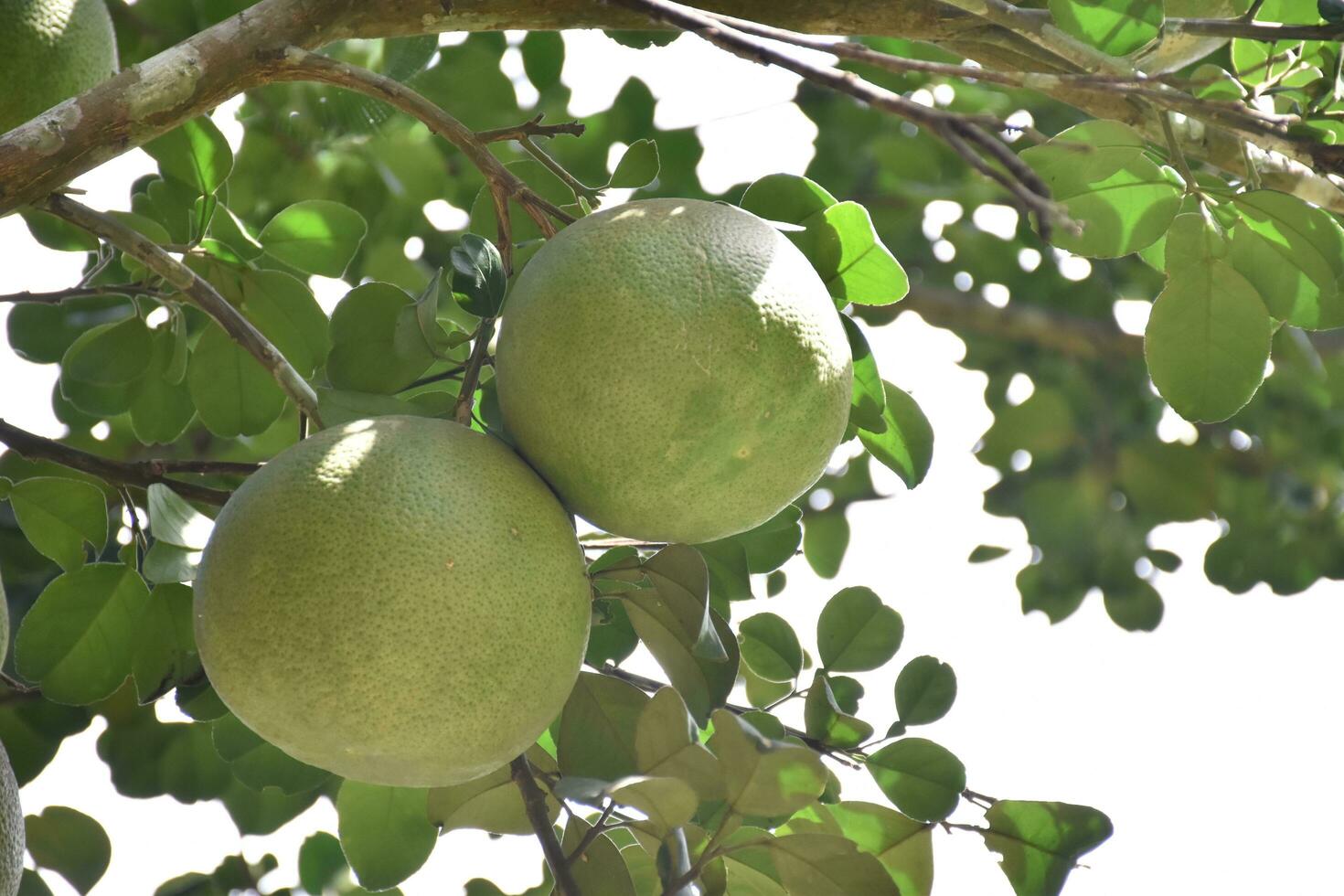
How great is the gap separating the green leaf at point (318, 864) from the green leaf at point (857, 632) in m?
0.93

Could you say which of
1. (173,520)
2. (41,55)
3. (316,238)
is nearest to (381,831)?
(173,520)

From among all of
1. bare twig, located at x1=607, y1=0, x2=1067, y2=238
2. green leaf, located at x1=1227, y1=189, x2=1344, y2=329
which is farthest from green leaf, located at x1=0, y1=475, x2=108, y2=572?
green leaf, located at x1=1227, y1=189, x2=1344, y2=329

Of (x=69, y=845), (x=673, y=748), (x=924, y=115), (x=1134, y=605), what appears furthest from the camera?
(x=1134, y=605)

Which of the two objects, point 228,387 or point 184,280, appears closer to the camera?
point 184,280

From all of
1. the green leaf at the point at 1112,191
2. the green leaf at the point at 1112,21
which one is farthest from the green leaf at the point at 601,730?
the green leaf at the point at 1112,21

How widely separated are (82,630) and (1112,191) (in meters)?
1.24

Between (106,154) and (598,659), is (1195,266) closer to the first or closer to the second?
(598,659)

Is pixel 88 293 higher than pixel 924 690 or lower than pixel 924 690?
higher

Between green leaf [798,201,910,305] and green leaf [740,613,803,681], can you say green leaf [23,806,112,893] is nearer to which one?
green leaf [740,613,803,681]

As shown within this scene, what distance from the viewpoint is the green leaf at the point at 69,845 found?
181 cm

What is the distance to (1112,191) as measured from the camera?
1.34 m

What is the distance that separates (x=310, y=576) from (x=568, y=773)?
1.30ft

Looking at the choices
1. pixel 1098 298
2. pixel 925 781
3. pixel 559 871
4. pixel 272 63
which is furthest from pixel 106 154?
pixel 1098 298

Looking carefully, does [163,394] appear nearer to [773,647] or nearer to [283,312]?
[283,312]
